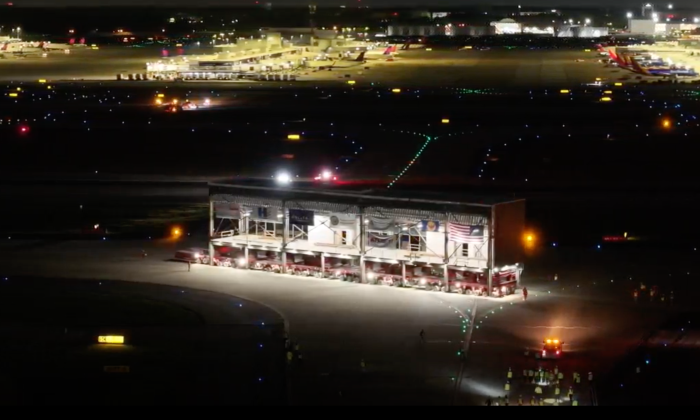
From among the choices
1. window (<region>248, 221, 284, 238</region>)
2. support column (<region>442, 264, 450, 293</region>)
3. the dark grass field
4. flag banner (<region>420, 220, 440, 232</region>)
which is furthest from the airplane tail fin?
the dark grass field

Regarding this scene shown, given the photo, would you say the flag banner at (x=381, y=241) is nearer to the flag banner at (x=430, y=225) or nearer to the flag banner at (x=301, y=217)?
the flag banner at (x=430, y=225)

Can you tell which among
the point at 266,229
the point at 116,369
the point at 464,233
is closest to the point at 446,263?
the point at 464,233

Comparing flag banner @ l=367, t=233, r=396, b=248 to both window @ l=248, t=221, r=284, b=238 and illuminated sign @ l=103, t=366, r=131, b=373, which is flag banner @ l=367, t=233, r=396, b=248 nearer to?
window @ l=248, t=221, r=284, b=238

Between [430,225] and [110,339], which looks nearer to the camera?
[110,339]

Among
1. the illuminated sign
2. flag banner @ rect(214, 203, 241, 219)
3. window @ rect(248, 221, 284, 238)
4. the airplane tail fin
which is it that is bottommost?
the airplane tail fin

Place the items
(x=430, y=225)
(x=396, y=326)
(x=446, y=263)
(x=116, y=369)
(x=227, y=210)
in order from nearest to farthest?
(x=116, y=369), (x=396, y=326), (x=446, y=263), (x=430, y=225), (x=227, y=210)

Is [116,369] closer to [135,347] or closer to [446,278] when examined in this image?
[135,347]
